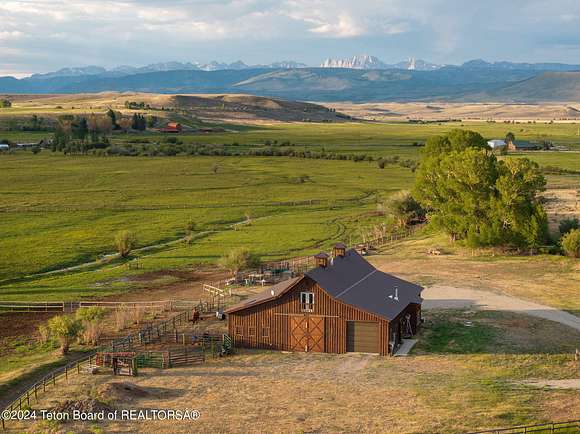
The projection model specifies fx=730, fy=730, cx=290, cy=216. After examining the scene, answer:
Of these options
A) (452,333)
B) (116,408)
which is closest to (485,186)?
(452,333)

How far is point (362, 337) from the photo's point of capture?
141 feet

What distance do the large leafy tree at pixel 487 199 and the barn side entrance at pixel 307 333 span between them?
3376 cm

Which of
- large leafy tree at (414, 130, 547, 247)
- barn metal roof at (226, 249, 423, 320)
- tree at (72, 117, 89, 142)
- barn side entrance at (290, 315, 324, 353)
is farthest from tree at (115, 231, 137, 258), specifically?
tree at (72, 117, 89, 142)

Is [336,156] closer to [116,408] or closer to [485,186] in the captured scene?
[485,186]

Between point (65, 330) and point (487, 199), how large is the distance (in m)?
46.2

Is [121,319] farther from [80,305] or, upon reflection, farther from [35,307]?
[35,307]

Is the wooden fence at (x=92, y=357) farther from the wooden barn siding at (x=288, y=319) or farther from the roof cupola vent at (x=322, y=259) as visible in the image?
the roof cupola vent at (x=322, y=259)

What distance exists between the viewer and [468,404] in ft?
109

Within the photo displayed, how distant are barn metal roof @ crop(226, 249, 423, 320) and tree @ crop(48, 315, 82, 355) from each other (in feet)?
30.1

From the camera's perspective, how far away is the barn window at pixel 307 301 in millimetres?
43469

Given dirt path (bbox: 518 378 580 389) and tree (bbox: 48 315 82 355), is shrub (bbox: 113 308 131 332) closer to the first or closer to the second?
tree (bbox: 48 315 82 355)

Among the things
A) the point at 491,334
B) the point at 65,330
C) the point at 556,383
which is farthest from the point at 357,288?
the point at 65,330

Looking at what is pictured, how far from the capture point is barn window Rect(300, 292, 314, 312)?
43.5 m

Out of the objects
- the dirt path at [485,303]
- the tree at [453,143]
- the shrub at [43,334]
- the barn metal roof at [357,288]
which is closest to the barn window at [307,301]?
Answer: the barn metal roof at [357,288]
